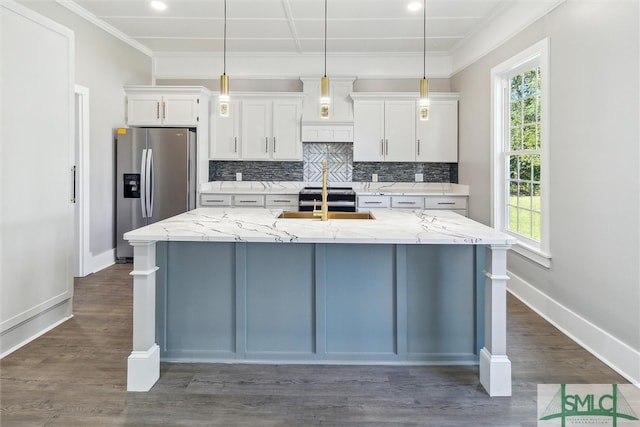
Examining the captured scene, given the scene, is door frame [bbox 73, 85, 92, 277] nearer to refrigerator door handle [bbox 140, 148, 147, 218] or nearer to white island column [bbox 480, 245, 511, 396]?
refrigerator door handle [bbox 140, 148, 147, 218]

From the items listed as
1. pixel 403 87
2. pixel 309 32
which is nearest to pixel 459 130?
pixel 403 87

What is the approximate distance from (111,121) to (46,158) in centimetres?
220

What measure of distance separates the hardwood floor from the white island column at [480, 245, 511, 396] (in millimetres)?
74

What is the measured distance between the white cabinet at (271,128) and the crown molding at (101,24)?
1528mm

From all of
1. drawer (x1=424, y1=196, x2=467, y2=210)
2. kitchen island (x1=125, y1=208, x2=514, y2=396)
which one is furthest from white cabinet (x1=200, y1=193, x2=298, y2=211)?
kitchen island (x1=125, y1=208, x2=514, y2=396)

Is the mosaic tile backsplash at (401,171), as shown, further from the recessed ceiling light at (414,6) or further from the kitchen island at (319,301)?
the kitchen island at (319,301)

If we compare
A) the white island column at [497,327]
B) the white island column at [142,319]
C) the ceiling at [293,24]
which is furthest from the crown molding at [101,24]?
the white island column at [497,327]

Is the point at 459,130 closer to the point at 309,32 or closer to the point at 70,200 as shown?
the point at 309,32

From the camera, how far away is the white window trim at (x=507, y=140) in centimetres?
328

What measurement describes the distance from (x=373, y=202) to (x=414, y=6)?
90.1 inches

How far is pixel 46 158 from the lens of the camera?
2.96 meters

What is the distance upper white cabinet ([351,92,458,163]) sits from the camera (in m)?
5.47

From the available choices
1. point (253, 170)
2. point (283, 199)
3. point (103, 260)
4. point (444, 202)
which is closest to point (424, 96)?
point (444, 202)

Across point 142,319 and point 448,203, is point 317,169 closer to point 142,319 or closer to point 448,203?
point 448,203
